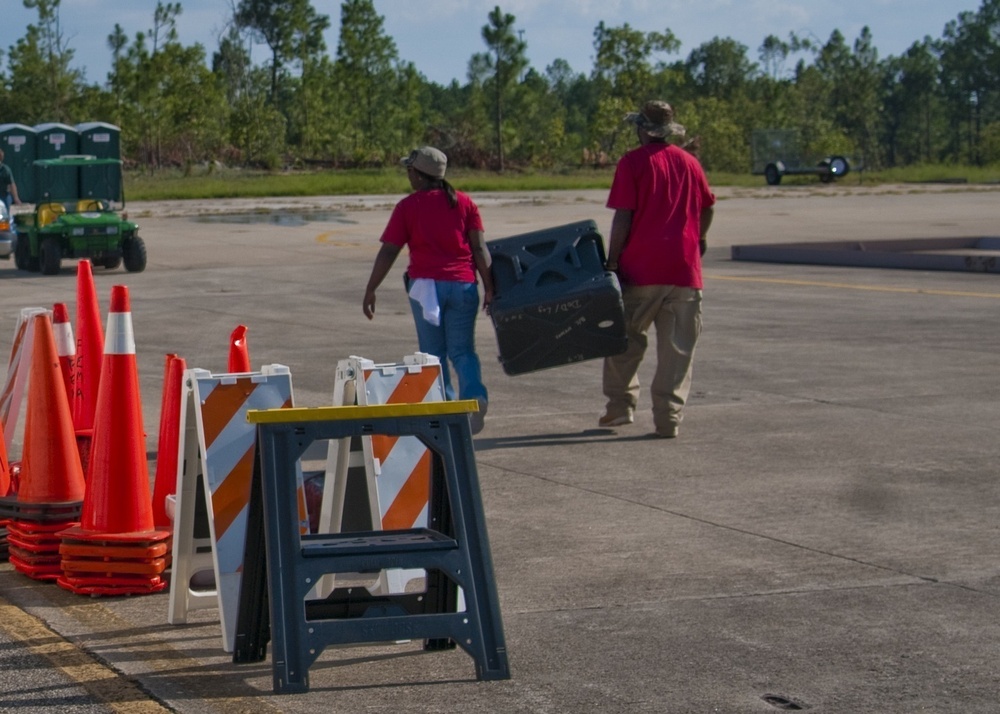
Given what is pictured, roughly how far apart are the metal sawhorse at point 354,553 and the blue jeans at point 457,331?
415 cm

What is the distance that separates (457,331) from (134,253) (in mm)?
13592

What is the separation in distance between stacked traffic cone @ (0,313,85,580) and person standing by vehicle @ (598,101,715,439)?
11.5 ft

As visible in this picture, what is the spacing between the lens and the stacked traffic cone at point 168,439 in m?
5.77

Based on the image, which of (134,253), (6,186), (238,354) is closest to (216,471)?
(238,354)

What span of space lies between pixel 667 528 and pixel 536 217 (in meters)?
28.2

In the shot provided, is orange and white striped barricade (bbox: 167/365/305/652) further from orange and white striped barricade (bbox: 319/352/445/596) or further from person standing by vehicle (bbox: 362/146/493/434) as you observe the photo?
person standing by vehicle (bbox: 362/146/493/434)

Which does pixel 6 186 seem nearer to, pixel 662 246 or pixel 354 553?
pixel 662 246

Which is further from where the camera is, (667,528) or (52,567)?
(667,528)

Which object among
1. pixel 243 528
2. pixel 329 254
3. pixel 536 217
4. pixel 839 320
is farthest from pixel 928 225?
pixel 243 528

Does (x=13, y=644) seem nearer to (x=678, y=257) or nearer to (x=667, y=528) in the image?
(x=667, y=528)

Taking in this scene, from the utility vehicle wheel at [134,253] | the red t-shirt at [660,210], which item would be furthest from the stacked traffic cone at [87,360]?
the utility vehicle wheel at [134,253]

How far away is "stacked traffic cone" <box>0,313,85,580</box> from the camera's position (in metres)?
6.02

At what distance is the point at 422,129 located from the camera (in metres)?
72.6

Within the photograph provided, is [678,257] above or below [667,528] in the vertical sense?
above
